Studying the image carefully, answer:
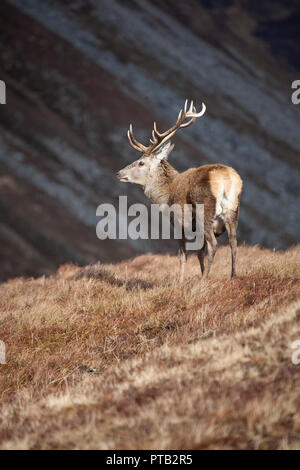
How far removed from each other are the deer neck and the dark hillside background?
494 inches

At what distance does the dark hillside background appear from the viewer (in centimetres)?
2370

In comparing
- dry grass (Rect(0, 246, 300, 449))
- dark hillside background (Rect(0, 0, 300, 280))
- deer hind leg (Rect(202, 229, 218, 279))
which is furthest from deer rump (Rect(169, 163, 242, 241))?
dark hillside background (Rect(0, 0, 300, 280))

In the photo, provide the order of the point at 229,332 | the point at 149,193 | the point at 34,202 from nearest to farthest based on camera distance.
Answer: the point at 229,332
the point at 149,193
the point at 34,202

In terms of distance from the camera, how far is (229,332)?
497cm

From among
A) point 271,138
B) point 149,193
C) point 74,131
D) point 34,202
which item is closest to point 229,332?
point 149,193

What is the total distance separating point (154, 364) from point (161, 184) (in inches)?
184

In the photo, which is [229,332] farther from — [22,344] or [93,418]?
[22,344]

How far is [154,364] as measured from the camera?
4.46 m
